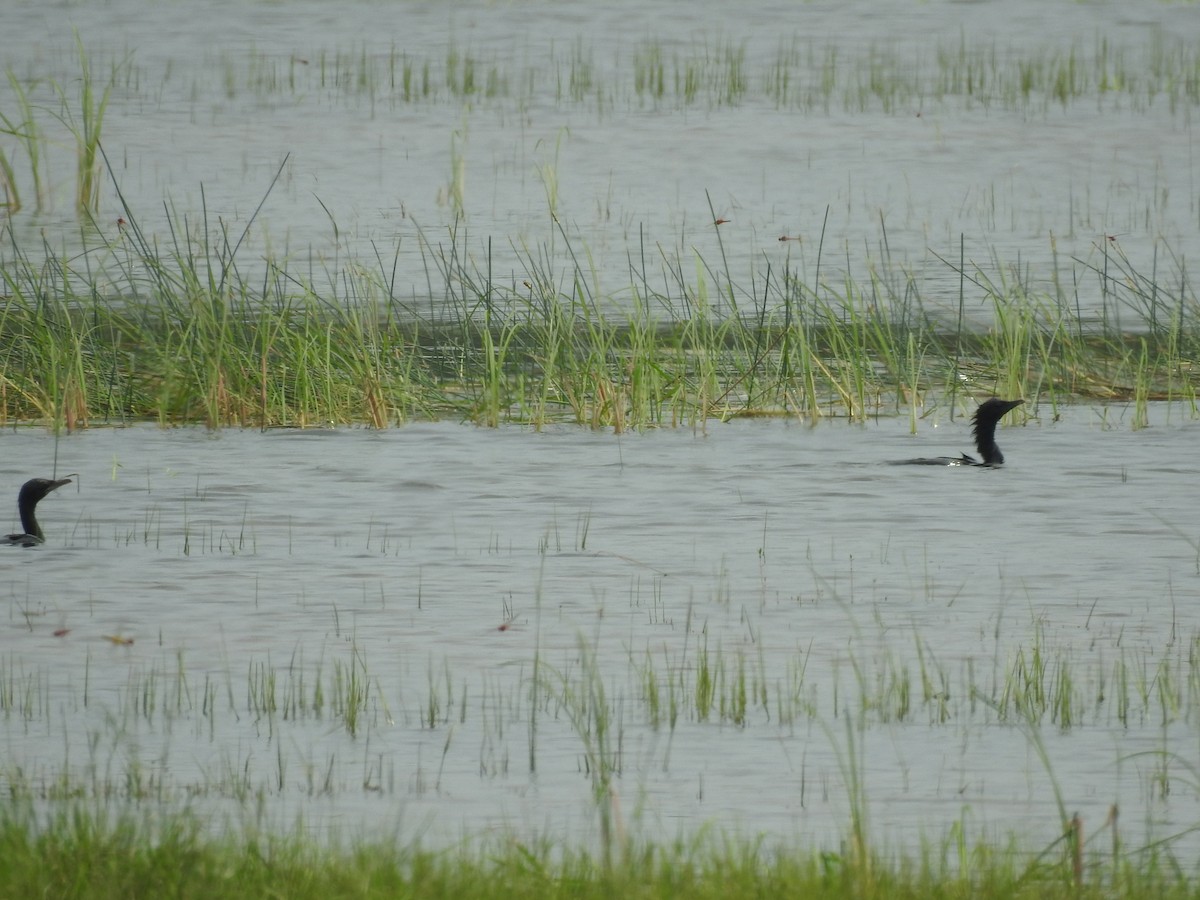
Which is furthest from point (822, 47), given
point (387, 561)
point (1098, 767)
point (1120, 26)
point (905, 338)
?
point (1098, 767)

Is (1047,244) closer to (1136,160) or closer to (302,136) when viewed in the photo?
(1136,160)

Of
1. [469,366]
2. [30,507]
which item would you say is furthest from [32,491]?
[469,366]

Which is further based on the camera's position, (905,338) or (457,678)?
(905,338)

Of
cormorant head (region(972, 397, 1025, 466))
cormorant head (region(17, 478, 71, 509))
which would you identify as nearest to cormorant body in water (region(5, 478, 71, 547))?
cormorant head (region(17, 478, 71, 509))

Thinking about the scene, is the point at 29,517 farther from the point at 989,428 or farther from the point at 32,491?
the point at 989,428

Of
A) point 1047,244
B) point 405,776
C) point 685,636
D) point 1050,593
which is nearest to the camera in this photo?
point 405,776

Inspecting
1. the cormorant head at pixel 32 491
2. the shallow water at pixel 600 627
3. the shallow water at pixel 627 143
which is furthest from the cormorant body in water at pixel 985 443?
the cormorant head at pixel 32 491

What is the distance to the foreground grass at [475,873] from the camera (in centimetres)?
376

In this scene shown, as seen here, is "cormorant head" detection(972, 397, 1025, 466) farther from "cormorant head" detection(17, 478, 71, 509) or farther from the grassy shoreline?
"cormorant head" detection(17, 478, 71, 509)

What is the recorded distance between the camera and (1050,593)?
6.83 m

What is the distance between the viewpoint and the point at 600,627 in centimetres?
632

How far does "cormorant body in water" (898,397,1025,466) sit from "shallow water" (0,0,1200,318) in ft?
11.2

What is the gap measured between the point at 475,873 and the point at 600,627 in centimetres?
245

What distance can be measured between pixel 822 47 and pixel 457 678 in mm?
25219
